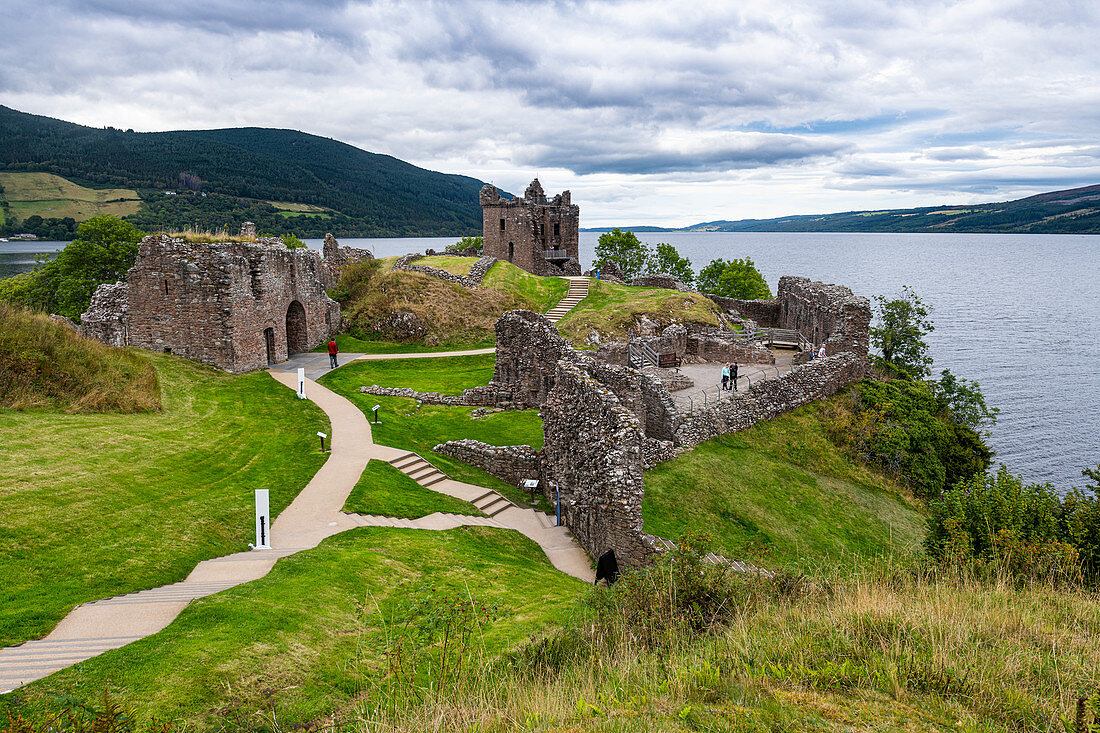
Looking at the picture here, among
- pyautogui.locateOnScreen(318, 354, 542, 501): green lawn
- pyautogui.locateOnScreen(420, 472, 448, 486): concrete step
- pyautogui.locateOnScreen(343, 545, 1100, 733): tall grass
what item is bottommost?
pyautogui.locateOnScreen(420, 472, 448, 486): concrete step

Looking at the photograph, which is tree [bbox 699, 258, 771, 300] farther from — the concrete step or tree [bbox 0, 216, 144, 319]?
tree [bbox 0, 216, 144, 319]

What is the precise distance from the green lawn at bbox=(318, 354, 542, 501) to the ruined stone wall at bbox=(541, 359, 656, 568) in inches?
99.5

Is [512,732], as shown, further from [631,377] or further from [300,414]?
[300,414]

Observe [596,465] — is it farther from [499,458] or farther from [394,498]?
[499,458]

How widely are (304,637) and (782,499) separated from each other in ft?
52.3

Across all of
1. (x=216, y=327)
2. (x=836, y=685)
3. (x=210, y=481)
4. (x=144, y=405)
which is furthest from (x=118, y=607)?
(x=216, y=327)

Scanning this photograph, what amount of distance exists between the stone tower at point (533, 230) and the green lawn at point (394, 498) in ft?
143

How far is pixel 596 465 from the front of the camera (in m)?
14.4

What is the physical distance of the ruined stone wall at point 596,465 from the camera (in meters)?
13.3

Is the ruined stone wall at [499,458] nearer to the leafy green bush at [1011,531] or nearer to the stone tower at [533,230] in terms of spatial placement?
the leafy green bush at [1011,531]

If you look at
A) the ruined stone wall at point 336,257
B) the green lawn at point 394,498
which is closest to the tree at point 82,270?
the ruined stone wall at point 336,257

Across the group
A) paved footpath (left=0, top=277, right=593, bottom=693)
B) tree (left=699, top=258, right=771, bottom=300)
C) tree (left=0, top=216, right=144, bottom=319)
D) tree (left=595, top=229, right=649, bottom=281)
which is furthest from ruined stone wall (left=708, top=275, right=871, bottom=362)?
tree (left=0, top=216, right=144, bottom=319)

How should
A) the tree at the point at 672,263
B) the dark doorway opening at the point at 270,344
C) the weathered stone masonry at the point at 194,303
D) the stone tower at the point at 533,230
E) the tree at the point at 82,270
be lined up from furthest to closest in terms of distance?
the tree at the point at 672,263, the stone tower at the point at 533,230, the tree at the point at 82,270, the dark doorway opening at the point at 270,344, the weathered stone masonry at the point at 194,303

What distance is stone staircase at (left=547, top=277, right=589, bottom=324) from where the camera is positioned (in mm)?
45625
